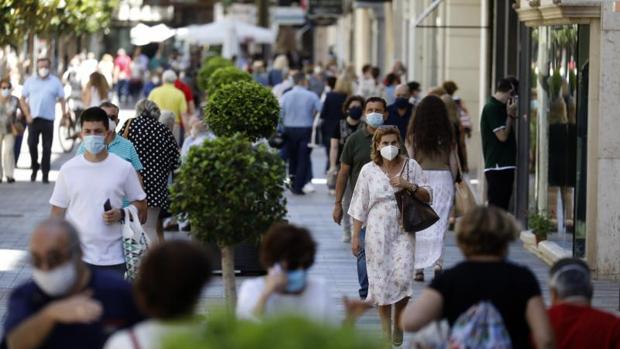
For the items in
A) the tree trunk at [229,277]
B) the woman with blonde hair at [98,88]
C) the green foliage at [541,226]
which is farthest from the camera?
the woman with blonde hair at [98,88]

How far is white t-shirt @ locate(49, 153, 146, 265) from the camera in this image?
9.09m

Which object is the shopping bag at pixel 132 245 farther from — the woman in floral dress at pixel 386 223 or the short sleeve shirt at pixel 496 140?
the short sleeve shirt at pixel 496 140

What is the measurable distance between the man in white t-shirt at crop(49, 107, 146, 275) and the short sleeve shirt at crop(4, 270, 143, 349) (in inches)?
123

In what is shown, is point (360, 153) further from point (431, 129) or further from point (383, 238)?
point (383, 238)

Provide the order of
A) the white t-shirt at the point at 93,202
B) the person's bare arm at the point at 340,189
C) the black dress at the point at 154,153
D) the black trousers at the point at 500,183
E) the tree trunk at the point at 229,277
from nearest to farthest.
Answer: the white t-shirt at the point at 93,202
the tree trunk at the point at 229,277
the person's bare arm at the point at 340,189
the black dress at the point at 154,153
the black trousers at the point at 500,183

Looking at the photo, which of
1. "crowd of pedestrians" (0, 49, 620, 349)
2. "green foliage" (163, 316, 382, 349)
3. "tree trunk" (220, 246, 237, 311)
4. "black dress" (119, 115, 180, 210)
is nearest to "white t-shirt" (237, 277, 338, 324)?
"crowd of pedestrians" (0, 49, 620, 349)

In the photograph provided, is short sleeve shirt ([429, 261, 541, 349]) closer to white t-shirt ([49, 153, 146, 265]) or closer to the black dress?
white t-shirt ([49, 153, 146, 265])

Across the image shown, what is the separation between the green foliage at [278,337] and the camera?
419 cm

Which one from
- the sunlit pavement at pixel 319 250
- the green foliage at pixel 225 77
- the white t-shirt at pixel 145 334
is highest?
the green foliage at pixel 225 77

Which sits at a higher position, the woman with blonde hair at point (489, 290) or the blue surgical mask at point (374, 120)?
the blue surgical mask at point (374, 120)

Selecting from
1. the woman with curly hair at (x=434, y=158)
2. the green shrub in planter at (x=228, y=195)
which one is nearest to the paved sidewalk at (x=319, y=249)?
the woman with curly hair at (x=434, y=158)

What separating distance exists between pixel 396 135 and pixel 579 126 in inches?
147

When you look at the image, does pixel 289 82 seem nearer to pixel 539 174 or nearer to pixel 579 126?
pixel 539 174

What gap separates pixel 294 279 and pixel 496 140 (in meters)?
10.1
